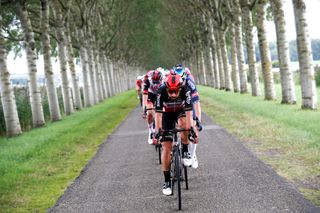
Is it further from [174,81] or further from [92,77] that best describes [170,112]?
[92,77]

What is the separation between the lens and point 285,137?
1266 cm

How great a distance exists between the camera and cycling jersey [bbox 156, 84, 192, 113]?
769 cm

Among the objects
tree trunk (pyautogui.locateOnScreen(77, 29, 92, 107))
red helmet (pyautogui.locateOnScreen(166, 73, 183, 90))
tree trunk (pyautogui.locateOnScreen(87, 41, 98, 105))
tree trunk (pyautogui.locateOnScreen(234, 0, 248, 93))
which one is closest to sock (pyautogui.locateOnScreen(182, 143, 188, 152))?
red helmet (pyautogui.locateOnScreen(166, 73, 183, 90))

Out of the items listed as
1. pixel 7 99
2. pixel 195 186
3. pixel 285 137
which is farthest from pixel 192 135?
pixel 7 99

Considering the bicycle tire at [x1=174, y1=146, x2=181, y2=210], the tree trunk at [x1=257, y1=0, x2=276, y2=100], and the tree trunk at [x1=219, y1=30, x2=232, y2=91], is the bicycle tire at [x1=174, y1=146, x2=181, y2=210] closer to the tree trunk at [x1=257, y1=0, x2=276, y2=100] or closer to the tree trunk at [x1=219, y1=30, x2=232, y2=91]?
the tree trunk at [x1=257, y1=0, x2=276, y2=100]

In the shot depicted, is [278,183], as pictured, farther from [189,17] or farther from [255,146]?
[189,17]

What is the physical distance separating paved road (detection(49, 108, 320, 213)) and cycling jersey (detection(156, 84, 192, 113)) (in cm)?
142

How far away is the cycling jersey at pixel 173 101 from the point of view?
7691 millimetres

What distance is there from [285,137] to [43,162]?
623 cm

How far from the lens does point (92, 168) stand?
11.1 meters

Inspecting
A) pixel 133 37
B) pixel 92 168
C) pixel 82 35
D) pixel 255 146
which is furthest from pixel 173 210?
pixel 133 37

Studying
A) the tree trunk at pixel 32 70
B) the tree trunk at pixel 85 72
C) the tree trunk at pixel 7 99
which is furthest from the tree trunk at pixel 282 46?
the tree trunk at pixel 85 72

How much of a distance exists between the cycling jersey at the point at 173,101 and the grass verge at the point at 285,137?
2.22 meters

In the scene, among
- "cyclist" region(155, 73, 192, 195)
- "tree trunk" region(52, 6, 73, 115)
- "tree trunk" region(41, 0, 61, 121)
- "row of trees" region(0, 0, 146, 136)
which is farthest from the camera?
"tree trunk" region(52, 6, 73, 115)
